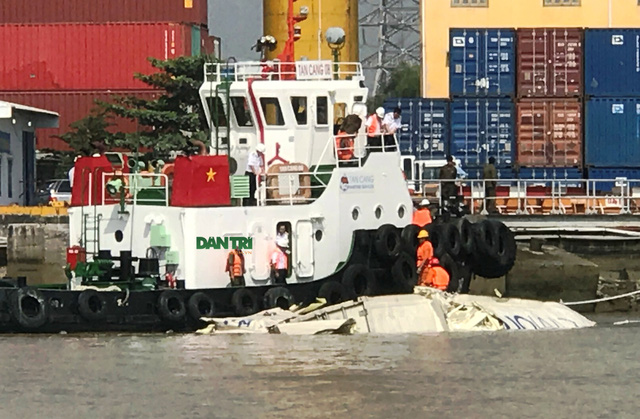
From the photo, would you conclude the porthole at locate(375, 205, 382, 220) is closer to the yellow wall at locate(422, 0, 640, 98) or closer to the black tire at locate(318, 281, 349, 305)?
the black tire at locate(318, 281, 349, 305)

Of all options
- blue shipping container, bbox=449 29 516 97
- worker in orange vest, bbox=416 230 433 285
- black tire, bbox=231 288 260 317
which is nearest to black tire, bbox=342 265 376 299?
worker in orange vest, bbox=416 230 433 285

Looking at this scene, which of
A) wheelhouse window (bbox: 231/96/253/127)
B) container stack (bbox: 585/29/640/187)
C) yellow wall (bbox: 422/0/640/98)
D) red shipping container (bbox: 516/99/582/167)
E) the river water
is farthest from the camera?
yellow wall (bbox: 422/0/640/98)

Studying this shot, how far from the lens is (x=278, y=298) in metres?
24.8

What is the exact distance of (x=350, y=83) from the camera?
2659cm

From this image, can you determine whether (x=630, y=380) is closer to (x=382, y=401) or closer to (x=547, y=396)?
(x=547, y=396)

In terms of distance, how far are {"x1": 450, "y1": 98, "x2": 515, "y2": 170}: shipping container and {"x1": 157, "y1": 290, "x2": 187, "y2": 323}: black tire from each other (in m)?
17.7

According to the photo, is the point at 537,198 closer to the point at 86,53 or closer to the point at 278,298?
the point at 278,298

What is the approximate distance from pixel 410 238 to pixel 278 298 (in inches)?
96.7

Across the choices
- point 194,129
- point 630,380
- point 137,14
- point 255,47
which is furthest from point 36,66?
point 630,380

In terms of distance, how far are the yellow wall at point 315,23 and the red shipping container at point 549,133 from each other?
17.2 feet

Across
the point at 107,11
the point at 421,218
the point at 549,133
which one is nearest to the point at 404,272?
the point at 421,218

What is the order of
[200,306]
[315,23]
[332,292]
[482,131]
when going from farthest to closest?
1. [315,23]
2. [482,131]
3. [332,292]
4. [200,306]

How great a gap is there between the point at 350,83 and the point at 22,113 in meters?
17.1

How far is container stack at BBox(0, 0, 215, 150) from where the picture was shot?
5809 centimetres
